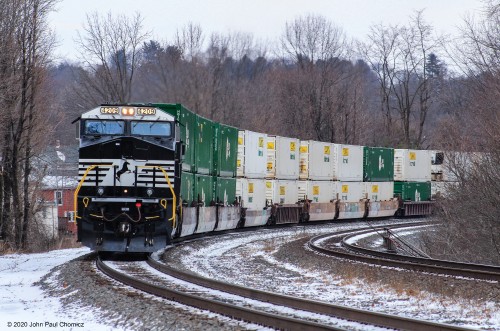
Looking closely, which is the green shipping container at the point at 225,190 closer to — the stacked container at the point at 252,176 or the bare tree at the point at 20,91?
the stacked container at the point at 252,176

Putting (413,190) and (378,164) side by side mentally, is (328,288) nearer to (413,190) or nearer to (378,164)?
(378,164)

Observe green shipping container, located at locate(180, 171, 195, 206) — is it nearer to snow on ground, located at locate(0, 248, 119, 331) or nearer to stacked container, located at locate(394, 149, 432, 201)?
snow on ground, located at locate(0, 248, 119, 331)

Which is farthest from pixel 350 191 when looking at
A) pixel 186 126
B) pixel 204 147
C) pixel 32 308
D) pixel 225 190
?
pixel 32 308

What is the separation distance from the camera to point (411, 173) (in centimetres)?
4950

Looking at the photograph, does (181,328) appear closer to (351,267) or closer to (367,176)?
(351,267)

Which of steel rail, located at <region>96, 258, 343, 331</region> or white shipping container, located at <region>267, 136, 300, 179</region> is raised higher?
white shipping container, located at <region>267, 136, 300, 179</region>

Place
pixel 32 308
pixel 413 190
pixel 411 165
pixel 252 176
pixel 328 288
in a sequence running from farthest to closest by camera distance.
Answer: pixel 413 190, pixel 411 165, pixel 252 176, pixel 328 288, pixel 32 308

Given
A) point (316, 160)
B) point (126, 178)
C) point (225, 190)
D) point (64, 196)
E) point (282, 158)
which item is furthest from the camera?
point (64, 196)

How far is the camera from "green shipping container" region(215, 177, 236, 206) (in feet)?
94.6

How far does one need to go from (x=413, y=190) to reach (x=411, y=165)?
1.67m

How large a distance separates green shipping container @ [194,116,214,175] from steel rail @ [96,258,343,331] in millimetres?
11250

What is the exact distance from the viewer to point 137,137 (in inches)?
734

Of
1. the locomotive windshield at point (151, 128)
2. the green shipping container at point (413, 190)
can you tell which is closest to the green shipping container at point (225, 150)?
the locomotive windshield at point (151, 128)

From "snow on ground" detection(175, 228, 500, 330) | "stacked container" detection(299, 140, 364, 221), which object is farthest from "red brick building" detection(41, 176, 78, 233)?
"snow on ground" detection(175, 228, 500, 330)
